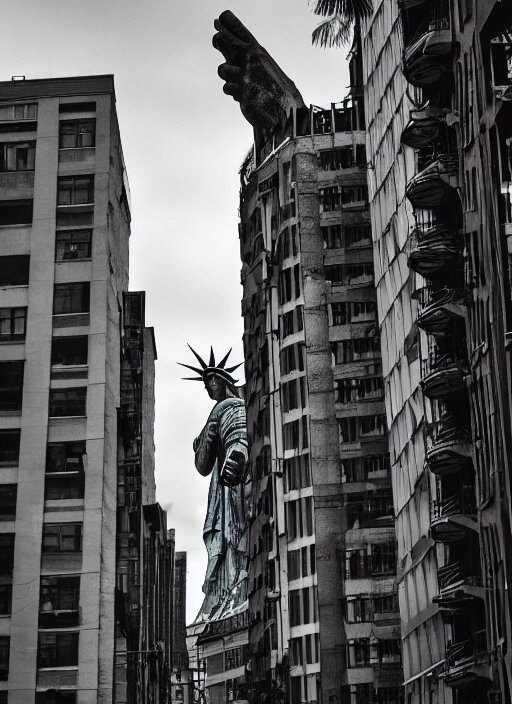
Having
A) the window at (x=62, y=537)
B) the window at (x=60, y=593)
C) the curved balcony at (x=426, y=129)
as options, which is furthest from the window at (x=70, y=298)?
the curved balcony at (x=426, y=129)

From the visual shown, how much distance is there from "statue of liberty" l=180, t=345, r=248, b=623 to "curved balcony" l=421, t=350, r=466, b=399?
8608cm

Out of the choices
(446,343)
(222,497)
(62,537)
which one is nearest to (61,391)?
(62,537)

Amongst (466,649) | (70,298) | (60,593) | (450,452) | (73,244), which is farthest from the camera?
(73,244)

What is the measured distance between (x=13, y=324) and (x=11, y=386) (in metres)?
4.15

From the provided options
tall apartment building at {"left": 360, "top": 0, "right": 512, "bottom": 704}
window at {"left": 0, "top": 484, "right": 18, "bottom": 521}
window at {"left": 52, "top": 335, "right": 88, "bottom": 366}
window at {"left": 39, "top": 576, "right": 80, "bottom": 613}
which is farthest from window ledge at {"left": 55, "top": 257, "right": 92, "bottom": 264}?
tall apartment building at {"left": 360, "top": 0, "right": 512, "bottom": 704}

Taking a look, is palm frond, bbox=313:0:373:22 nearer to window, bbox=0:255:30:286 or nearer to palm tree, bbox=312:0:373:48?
palm tree, bbox=312:0:373:48

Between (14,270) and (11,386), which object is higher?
(14,270)

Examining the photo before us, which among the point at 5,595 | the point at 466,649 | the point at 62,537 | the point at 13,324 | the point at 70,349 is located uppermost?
the point at 13,324

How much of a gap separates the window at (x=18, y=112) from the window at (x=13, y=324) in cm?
1385

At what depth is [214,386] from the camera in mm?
150125

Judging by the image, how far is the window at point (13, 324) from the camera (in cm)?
9200

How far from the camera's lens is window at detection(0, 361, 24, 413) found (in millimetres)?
90125

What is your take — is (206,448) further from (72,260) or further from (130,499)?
(72,260)

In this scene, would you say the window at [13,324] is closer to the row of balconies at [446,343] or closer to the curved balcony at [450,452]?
the row of balconies at [446,343]
